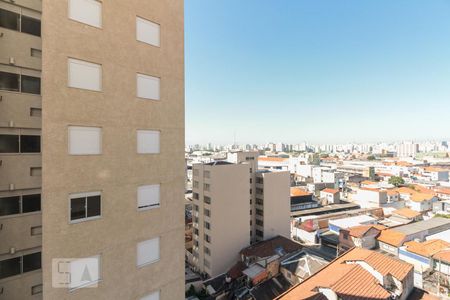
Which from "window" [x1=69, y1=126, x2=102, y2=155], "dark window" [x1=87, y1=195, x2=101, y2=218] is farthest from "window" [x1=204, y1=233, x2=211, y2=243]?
"window" [x1=69, y1=126, x2=102, y2=155]

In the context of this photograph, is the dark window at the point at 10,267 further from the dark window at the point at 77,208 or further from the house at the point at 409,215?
the house at the point at 409,215

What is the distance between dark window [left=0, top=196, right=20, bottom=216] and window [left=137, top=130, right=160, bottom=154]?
359 centimetres

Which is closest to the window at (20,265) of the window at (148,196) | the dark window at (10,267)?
the dark window at (10,267)

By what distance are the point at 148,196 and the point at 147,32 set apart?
17.8 ft

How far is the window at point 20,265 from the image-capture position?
20.2 ft

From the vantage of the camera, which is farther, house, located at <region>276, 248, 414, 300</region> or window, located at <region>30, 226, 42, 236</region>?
house, located at <region>276, 248, 414, 300</region>

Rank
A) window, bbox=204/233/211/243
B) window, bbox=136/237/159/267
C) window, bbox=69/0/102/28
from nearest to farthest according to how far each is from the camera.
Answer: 1. window, bbox=69/0/102/28
2. window, bbox=136/237/159/267
3. window, bbox=204/233/211/243

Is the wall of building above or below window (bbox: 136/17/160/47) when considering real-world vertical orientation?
below

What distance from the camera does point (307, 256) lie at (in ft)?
84.1

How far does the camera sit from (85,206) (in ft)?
20.3

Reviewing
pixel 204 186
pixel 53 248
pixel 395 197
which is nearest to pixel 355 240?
pixel 204 186

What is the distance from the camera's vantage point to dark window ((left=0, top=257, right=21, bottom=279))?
20.1 ft

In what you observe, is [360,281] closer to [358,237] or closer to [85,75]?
[358,237]

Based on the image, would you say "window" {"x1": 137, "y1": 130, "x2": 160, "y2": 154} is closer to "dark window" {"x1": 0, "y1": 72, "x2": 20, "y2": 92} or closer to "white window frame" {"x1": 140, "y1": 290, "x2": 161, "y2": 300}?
"dark window" {"x1": 0, "y1": 72, "x2": 20, "y2": 92}
